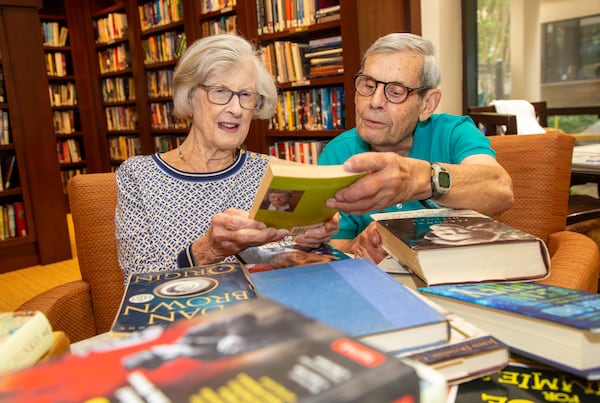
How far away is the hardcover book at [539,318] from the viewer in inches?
22.2

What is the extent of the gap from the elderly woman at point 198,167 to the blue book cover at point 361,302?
0.70 metres

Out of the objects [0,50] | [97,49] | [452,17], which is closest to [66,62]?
[97,49]

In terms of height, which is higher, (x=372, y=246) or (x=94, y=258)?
(x=372, y=246)

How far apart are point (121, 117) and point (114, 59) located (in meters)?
0.71

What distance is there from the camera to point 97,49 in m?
6.28

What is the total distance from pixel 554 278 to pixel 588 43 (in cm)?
463

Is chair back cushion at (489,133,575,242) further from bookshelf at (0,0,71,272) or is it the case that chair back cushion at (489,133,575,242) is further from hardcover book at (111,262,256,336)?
bookshelf at (0,0,71,272)

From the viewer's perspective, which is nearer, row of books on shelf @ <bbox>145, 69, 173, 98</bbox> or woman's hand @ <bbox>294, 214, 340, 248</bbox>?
woman's hand @ <bbox>294, 214, 340, 248</bbox>

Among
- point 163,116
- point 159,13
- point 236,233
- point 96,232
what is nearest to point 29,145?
point 163,116

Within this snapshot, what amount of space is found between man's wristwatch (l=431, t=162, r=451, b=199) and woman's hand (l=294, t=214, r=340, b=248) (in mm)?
229

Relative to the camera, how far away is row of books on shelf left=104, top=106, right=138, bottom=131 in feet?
19.6

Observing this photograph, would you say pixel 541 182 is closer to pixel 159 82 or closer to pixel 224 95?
pixel 224 95

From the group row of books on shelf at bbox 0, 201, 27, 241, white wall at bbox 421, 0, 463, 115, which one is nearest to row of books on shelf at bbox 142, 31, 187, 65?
row of books on shelf at bbox 0, 201, 27, 241

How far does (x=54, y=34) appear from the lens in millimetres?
6375
